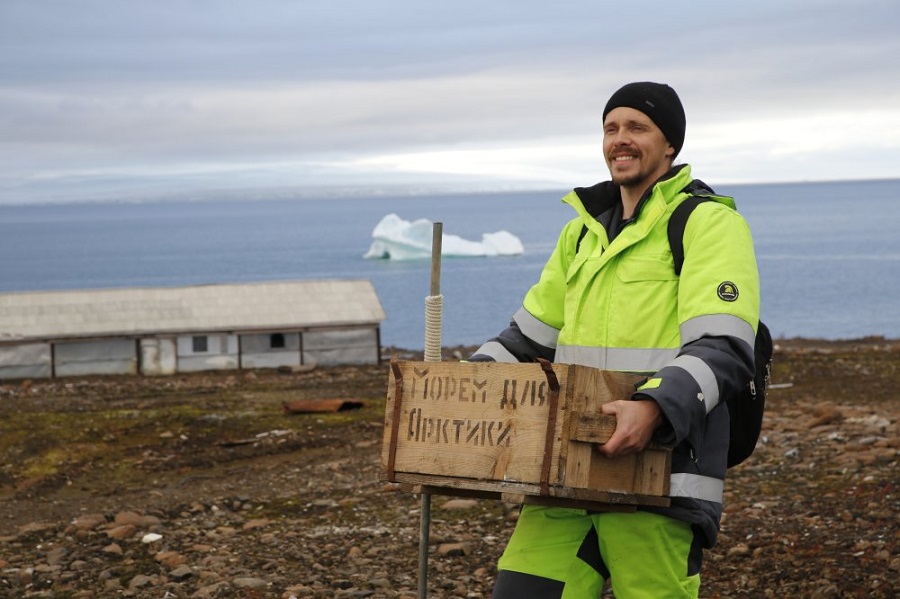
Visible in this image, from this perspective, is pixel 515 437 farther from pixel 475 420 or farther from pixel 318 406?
pixel 318 406

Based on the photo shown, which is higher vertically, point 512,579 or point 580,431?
point 580,431

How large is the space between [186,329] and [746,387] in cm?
2140

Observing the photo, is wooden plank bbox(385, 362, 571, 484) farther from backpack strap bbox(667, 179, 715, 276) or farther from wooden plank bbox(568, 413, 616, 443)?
backpack strap bbox(667, 179, 715, 276)

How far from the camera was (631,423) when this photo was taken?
3705mm

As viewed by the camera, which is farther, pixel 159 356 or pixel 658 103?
pixel 159 356

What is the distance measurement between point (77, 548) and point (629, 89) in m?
6.17

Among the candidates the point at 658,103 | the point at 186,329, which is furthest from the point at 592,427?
the point at 186,329

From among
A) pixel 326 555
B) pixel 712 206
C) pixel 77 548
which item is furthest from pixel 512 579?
pixel 77 548

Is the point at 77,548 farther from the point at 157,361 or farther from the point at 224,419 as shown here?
the point at 157,361

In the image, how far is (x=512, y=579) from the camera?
4.15 m

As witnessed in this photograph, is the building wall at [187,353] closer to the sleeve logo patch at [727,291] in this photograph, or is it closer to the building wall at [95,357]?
the building wall at [95,357]

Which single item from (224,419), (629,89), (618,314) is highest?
(629,89)

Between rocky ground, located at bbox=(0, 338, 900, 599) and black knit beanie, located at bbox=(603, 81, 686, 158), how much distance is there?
338cm

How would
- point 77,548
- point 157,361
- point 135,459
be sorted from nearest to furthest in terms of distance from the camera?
point 77,548 < point 135,459 < point 157,361
